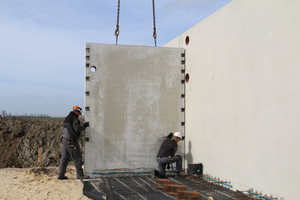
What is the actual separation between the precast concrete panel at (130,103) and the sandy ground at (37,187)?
0.74 meters

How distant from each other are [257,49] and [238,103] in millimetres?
946

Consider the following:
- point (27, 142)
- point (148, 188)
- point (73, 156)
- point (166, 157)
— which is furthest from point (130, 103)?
point (27, 142)

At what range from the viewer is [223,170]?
5.10 m

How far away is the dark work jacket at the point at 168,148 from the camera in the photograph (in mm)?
5961

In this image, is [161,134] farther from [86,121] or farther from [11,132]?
[11,132]

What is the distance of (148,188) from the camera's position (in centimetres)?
498

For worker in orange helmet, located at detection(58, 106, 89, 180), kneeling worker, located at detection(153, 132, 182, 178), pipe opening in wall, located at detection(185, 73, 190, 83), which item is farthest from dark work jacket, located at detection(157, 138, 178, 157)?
worker in orange helmet, located at detection(58, 106, 89, 180)

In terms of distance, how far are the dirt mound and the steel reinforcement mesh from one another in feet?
20.2

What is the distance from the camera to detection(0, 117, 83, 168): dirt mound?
11016mm

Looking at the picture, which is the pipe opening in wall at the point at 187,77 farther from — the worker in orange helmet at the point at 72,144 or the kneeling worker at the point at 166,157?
the worker in orange helmet at the point at 72,144

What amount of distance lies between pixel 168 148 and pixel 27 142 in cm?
791

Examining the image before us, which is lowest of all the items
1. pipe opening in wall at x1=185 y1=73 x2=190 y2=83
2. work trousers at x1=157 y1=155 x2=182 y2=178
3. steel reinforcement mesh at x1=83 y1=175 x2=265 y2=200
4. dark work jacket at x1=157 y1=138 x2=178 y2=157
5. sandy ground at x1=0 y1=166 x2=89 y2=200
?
sandy ground at x1=0 y1=166 x2=89 y2=200

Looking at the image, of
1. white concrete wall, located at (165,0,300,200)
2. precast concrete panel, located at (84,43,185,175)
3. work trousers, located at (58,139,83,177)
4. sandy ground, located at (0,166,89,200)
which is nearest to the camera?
white concrete wall, located at (165,0,300,200)

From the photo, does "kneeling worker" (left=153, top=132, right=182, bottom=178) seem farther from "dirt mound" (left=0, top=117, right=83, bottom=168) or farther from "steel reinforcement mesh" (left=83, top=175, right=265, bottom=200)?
"dirt mound" (left=0, top=117, right=83, bottom=168)
